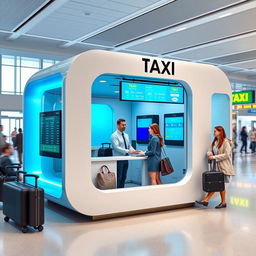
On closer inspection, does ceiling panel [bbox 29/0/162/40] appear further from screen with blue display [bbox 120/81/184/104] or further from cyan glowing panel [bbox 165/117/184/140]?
cyan glowing panel [bbox 165/117/184/140]

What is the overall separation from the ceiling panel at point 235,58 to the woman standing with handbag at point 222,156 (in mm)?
7940

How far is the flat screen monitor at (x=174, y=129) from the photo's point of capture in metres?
8.28

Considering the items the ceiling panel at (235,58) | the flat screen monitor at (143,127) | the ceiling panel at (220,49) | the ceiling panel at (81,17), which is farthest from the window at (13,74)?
the flat screen monitor at (143,127)

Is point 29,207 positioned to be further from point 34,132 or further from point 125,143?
point 125,143

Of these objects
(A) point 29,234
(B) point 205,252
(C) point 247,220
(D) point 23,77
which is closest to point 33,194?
(A) point 29,234

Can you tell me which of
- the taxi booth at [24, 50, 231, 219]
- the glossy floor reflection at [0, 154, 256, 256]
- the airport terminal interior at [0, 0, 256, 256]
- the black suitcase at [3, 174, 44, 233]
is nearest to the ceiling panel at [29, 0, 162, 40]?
the airport terminal interior at [0, 0, 256, 256]

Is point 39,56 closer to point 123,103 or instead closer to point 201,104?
point 123,103

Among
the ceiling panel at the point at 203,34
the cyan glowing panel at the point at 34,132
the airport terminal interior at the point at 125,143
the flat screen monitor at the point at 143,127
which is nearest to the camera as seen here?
the airport terminal interior at the point at 125,143

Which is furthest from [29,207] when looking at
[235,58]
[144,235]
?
[235,58]

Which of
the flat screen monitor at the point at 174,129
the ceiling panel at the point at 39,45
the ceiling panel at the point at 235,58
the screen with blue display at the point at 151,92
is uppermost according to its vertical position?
the ceiling panel at the point at 235,58

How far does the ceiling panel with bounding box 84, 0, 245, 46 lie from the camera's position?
27.3ft

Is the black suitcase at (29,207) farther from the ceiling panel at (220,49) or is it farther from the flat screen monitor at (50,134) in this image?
the ceiling panel at (220,49)

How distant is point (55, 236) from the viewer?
4914 millimetres

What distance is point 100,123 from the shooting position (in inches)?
413
